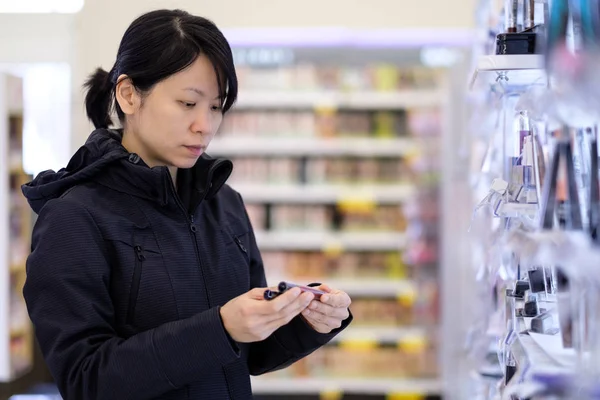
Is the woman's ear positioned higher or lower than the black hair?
lower

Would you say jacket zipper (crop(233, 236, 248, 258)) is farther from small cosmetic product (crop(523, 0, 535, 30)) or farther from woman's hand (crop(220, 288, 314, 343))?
small cosmetic product (crop(523, 0, 535, 30))

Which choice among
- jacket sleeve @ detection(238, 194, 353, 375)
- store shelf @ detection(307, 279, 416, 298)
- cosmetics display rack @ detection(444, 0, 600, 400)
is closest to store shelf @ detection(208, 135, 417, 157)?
store shelf @ detection(307, 279, 416, 298)

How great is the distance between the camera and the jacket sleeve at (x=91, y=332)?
146 centimetres

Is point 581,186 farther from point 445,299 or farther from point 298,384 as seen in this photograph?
point 298,384

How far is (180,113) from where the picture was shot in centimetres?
163

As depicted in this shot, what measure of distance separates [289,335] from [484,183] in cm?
103

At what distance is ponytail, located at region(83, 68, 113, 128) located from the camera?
1833mm

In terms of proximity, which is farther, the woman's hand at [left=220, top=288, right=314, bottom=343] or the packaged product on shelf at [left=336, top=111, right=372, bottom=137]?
the packaged product on shelf at [left=336, top=111, right=372, bottom=137]

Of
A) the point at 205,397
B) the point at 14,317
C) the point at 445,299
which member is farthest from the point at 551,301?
the point at 14,317

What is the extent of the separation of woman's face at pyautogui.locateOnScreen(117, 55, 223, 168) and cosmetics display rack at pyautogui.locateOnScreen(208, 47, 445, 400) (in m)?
3.99

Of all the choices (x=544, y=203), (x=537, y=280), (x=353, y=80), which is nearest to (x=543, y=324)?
(x=537, y=280)

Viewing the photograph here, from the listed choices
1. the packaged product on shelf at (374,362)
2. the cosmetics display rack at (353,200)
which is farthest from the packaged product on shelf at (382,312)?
the packaged product on shelf at (374,362)

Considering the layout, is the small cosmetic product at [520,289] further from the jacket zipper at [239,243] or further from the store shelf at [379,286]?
the store shelf at [379,286]

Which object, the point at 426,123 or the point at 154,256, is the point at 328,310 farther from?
the point at 426,123
